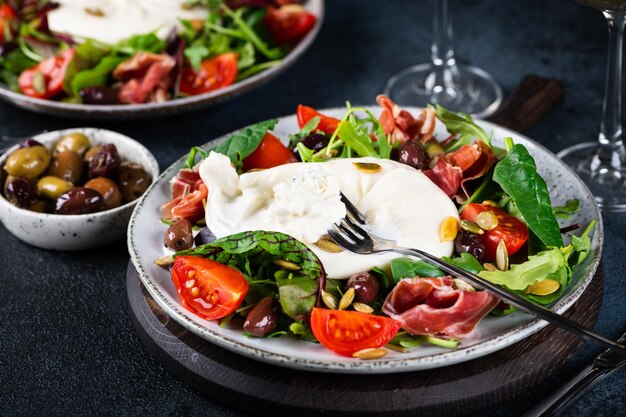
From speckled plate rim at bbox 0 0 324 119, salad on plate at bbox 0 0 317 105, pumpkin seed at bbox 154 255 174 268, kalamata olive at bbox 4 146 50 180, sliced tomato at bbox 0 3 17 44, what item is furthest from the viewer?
sliced tomato at bbox 0 3 17 44

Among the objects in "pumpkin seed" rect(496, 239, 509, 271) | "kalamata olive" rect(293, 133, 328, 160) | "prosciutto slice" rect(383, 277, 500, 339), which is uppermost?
"pumpkin seed" rect(496, 239, 509, 271)

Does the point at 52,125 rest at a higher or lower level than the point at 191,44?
lower

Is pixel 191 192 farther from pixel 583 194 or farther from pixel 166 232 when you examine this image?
pixel 583 194

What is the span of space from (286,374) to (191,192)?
609mm

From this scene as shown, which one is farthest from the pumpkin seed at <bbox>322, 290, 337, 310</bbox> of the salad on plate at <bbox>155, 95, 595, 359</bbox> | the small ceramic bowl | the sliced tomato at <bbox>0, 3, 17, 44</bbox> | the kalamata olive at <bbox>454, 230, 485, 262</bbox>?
the sliced tomato at <bbox>0, 3, 17, 44</bbox>

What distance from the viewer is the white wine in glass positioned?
259 centimetres

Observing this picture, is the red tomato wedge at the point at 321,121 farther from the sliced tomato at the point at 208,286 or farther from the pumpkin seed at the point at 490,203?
the sliced tomato at the point at 208,286

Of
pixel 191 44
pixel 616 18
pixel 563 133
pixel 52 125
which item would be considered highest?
pixel 616 18

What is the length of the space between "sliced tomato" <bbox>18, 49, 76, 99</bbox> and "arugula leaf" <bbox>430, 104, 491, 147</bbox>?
55.2 inches

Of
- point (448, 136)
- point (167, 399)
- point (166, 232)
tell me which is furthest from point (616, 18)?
point (167, 399)

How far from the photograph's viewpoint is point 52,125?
3.14 metres

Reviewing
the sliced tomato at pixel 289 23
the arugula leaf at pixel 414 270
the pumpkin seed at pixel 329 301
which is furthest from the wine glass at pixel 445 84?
the pumpkin seed at pixel 329 301

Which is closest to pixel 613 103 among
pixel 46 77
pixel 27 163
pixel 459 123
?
pixel 459 123

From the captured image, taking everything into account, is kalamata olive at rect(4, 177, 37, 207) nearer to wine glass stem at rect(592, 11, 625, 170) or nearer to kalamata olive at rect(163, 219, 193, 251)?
kalamata olive at rect(163, 219, 193, 251)
